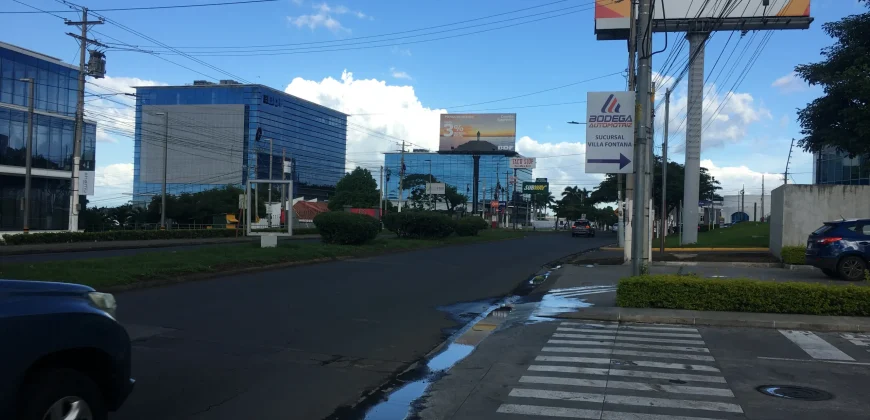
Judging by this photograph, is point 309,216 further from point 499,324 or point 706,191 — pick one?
point 499,324

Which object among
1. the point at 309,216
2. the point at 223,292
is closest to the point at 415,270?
the point at 223,292

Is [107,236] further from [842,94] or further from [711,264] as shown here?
[842,94]

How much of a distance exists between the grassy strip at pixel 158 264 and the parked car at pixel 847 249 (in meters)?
15.7

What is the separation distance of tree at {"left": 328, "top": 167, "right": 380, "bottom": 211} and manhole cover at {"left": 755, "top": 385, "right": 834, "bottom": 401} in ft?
282

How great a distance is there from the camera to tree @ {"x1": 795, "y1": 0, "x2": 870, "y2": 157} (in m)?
21.8

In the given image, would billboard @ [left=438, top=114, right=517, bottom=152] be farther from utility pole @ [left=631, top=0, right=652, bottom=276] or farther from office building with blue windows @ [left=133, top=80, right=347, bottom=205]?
utility pole @ [left=631, top=0, right=652, bottom=276]

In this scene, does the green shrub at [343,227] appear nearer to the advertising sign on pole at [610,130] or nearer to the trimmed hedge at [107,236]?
the trimmed hedge at [107,236]

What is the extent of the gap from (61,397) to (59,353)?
278 millimetres

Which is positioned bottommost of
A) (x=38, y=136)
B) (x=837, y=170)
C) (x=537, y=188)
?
(x=837, y=170)

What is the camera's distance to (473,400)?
674cm

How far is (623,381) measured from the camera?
24.2ft

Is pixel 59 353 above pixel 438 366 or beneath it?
above

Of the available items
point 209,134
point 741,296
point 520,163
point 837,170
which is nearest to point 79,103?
point 741,296

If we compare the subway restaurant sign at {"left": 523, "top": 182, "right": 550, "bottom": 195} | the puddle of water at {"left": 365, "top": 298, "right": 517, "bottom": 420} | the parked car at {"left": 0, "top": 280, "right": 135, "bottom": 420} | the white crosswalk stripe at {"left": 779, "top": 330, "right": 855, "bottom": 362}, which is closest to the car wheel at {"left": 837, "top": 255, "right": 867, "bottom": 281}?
the white crosswalk stripe at {"left": 779, "top": 330, "right": 855, "bottom": 362}
